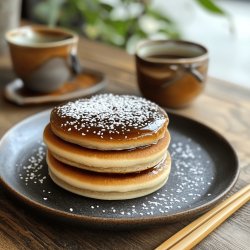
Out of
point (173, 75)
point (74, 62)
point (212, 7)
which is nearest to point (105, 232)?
point (173, 75)

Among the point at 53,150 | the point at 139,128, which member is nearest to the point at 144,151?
the point at 139,128

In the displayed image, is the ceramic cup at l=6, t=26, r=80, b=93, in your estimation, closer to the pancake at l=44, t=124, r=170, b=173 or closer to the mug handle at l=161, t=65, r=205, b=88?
the mug handle at l=161, t=65, r=205, b=88

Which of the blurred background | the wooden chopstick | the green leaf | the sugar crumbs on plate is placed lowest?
the blurred background

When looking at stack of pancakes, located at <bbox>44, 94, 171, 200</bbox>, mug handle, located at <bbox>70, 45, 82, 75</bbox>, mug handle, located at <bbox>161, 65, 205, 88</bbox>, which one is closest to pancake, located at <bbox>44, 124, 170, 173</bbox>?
stack of pancakes, located at <bbox>44, 94, 171, 200</bbox>

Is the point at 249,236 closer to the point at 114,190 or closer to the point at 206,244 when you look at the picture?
the point at 206,244

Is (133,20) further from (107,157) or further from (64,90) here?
(107,157)

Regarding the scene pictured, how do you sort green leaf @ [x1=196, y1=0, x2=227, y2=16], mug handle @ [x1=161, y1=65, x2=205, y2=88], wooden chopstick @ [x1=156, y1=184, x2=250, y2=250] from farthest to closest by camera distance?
green leaf @ [x1=196, y1=0, x2=227, y2=16] < mug handle @ [x1=161, y1=65, x2=205, y2=88] < wooden chopstick @ [x1=156, y1=184, x2=250, y2=250]

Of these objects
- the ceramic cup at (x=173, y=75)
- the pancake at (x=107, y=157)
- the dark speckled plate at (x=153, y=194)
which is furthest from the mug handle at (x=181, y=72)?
the pancake at (x=107, y=157)

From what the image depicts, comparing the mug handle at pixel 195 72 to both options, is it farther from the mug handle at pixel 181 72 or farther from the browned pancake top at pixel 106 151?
the browned pancake top at pixel 106 151
